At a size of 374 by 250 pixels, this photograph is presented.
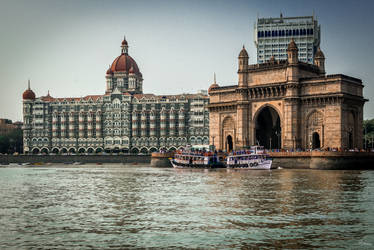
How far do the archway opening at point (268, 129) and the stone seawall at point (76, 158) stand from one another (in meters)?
47.2

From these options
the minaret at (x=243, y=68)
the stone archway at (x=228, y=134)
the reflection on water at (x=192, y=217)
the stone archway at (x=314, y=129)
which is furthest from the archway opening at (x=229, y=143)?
the reflection on water at (x=192, y=217)

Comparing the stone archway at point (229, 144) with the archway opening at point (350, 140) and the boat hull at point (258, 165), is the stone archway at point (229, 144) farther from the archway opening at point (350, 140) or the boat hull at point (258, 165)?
the archway opening at point (350, 140)

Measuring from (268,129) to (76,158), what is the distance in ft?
219

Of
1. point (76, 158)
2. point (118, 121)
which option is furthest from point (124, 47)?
Result: point (76, 158)

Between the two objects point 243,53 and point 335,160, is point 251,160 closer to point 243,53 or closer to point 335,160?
point 335,160

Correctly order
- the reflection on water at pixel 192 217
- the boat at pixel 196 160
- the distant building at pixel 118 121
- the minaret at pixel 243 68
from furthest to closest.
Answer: the distant building at pixel 118 121 → the minaret at pixel 243 68 → the boat at pixel 196 160 → the reflection on water at pixel 192 217

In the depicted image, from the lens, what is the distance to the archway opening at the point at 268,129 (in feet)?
324

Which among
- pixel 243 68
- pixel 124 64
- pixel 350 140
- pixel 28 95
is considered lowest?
pixel 350 140

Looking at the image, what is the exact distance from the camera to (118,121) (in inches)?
6703

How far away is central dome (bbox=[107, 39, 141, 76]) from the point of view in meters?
183

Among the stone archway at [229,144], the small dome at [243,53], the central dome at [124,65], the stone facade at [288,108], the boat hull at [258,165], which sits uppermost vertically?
the central dome at [124,65]

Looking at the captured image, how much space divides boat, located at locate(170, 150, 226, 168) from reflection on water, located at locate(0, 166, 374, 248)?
4266cm

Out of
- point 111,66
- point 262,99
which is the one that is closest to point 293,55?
point 262,99

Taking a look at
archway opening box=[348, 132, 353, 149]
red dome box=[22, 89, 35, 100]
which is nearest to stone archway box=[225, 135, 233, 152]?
archway opening box=[348, 132, 353, 149]
